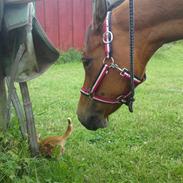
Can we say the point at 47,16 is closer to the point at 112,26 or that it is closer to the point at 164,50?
the point at 164,50

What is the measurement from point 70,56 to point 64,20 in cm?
121

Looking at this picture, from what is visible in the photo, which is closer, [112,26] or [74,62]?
[112,26]

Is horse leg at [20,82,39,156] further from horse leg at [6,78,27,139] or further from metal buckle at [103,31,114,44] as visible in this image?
metal buckle at [103,31,114,44]

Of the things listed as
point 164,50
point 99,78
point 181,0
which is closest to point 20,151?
point 99,78

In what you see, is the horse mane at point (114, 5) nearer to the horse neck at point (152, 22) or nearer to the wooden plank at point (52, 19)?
the horse neck at point (152, 22)

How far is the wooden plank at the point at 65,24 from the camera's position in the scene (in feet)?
38.6

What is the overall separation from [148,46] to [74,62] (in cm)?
→ 839

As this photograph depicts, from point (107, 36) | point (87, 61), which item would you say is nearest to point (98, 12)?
point (107, 36)

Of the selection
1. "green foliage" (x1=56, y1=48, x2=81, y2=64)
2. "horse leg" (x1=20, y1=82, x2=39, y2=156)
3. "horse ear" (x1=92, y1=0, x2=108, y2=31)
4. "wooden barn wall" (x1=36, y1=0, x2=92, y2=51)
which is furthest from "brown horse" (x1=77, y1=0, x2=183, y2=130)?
"wooden barn wall" (x1=36, y1=0, x2=92, y2=51)

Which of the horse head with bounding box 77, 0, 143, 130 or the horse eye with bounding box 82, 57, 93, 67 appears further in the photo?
the horse eye with bounding box 82, 57, 93, 67

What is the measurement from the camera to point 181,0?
2676mm

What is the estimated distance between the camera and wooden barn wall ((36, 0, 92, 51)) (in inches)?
460

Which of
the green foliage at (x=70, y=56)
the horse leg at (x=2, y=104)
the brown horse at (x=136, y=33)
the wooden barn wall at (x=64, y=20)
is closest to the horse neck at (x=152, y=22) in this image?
the brown horse at (x=136, y=33)

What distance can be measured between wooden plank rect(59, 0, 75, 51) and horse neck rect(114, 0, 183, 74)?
9195mm
